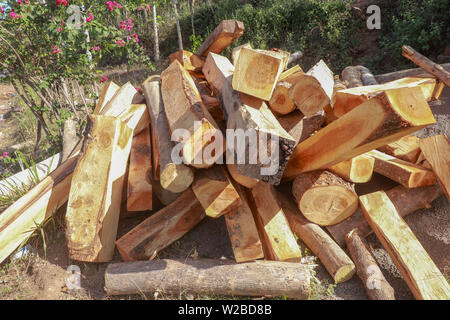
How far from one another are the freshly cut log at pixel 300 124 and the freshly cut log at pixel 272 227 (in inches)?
19.3

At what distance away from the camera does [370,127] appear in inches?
70.2

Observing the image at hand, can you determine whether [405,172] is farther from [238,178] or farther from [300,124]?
[238,178]

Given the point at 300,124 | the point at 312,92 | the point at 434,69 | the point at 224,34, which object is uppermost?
the point at 224,34

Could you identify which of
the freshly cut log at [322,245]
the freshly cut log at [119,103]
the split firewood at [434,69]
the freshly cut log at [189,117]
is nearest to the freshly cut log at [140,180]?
the freshly cut log at [189,117]

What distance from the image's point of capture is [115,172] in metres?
2.36

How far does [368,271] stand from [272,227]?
27.2 inches

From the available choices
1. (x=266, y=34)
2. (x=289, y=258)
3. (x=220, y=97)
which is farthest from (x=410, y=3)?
(x=289, y=258)

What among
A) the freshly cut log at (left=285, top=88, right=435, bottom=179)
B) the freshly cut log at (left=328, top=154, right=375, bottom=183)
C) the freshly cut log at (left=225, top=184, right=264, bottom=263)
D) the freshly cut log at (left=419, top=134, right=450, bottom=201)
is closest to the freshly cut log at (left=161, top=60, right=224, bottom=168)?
the freshly cut log at (left=225, top=184, right=264, bottom=263)

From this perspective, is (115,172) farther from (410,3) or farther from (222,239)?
(410,3)

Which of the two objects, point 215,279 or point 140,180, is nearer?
point 215,279

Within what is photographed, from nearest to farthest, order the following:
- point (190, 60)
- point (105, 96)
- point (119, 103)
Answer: point (119, 103)
point (105, 96)
point (190, 60)

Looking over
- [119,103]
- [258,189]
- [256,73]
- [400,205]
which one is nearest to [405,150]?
[400,205]

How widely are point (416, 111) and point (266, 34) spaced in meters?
5.97

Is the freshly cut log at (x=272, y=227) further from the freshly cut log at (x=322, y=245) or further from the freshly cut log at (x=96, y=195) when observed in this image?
the freshly cut log at (x=96, y=195)
